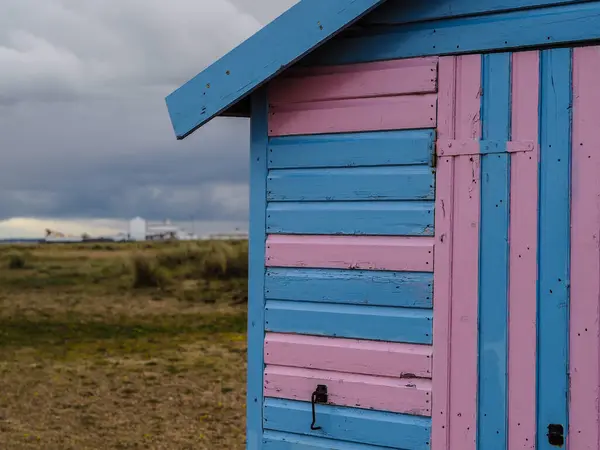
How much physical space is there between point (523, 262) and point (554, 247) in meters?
0.17

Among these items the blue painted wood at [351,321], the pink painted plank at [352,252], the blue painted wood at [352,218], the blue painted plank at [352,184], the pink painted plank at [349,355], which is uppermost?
the blue painted plank at [352,184]

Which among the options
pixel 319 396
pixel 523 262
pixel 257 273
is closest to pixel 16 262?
pixel 257 273

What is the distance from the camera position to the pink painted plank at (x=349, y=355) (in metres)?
3.72

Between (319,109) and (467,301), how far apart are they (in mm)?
1345

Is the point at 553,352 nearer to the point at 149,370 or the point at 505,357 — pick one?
the point at 505,357

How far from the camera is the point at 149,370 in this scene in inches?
461

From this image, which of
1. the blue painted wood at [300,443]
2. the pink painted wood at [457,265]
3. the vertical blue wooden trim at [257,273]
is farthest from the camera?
the vertical blue wooden trim at [257,273]

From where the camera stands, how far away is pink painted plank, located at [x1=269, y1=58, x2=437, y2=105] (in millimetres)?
3748

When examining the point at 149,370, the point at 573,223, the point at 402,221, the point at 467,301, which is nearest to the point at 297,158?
the point at 402,221

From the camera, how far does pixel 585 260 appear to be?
3424 millimetres

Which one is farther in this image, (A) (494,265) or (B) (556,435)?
(A) (494,265)

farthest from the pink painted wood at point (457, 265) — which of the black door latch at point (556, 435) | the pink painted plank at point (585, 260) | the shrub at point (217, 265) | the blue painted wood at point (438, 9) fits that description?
the shrub at point (217, 265)

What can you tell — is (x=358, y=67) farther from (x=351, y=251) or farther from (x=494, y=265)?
(x=494, y=265)

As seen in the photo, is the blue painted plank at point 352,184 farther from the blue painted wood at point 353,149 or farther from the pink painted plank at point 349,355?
the pink painted plank at point 349,355
